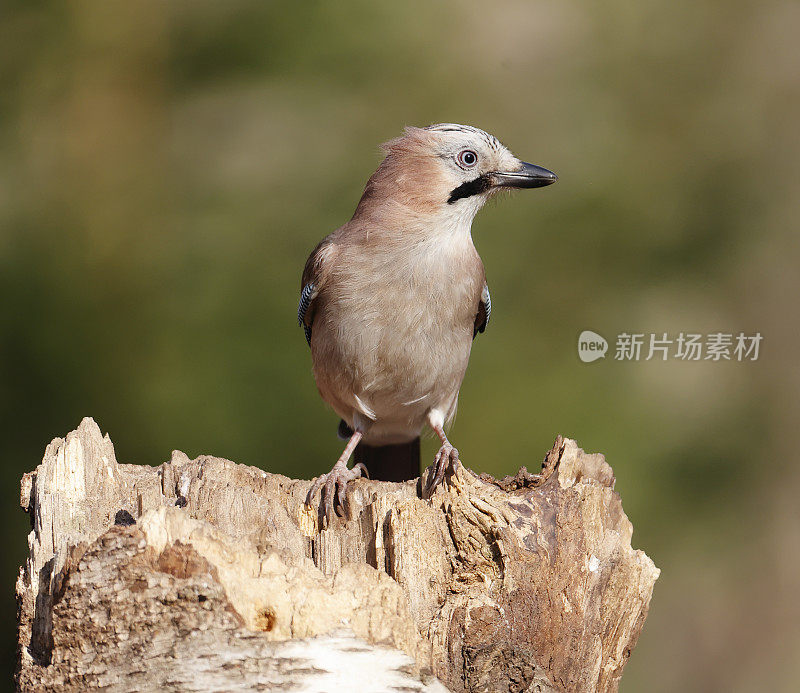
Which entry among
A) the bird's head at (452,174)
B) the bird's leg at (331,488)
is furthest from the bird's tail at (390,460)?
the bird's head at (452,174)

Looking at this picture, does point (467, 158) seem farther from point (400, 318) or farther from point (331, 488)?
point (331, 488)

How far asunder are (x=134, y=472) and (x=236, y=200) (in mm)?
3240

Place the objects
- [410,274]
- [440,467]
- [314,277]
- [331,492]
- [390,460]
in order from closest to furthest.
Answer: [331,492] < [440,467] < [410,274] < [314,277] < [390,460]

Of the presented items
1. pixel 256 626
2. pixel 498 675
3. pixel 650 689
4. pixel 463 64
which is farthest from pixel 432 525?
pixel 463 64

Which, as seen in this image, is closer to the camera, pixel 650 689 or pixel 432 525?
pixel 432 525

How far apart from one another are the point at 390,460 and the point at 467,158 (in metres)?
1.79

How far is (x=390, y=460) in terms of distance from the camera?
5.46m

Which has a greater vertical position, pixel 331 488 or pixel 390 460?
pixel 331 488

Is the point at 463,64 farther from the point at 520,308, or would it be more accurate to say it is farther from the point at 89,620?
the point at 89,620

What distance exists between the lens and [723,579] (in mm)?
6676

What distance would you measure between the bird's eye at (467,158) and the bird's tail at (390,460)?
1.65 metres

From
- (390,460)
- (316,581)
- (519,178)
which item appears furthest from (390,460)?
(316,581)

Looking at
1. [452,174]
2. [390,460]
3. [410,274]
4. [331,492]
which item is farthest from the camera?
[390,460]

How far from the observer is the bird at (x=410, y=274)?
183 inches
